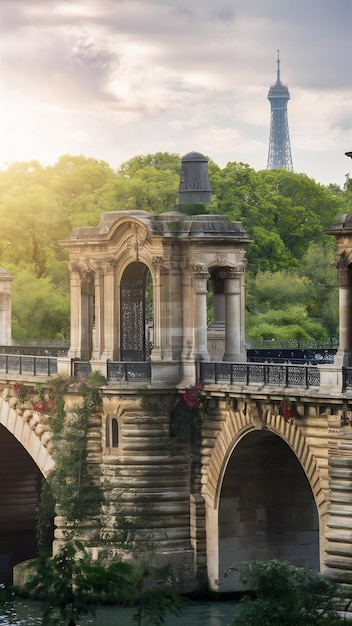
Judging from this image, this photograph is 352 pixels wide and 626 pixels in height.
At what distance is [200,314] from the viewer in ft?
215

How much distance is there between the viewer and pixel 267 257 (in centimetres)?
10712

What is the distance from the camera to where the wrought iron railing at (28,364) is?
72.3 meters

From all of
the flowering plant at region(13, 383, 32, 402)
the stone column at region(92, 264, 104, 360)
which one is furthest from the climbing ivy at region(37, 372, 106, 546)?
the flowering plant at region(13, 383, 32, 402)

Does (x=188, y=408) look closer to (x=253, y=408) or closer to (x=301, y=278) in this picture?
(x=253, y=408)

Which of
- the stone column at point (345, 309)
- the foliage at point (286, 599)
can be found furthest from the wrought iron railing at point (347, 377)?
the foliage at point (286, 599)

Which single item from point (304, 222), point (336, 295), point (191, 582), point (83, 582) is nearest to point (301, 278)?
point (336, 295)

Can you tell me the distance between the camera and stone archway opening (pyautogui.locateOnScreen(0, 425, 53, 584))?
87.1 m

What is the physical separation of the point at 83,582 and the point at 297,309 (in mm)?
58671

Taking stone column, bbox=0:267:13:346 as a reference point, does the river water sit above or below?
below

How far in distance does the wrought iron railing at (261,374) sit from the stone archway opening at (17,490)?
915 inches

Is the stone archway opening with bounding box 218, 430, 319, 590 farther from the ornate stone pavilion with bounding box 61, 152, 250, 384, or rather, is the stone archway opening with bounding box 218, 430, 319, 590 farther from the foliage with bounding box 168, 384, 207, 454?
the ornate stone pavilion with bounding box 61, 152, 250, 384

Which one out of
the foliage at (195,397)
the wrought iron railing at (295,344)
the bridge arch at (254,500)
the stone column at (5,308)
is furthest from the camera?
the stone column at (5,308)

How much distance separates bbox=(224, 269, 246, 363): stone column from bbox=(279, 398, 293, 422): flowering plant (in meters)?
7.41

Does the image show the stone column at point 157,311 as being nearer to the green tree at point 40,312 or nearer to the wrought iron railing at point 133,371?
the wrought iron railing at point 133,371
